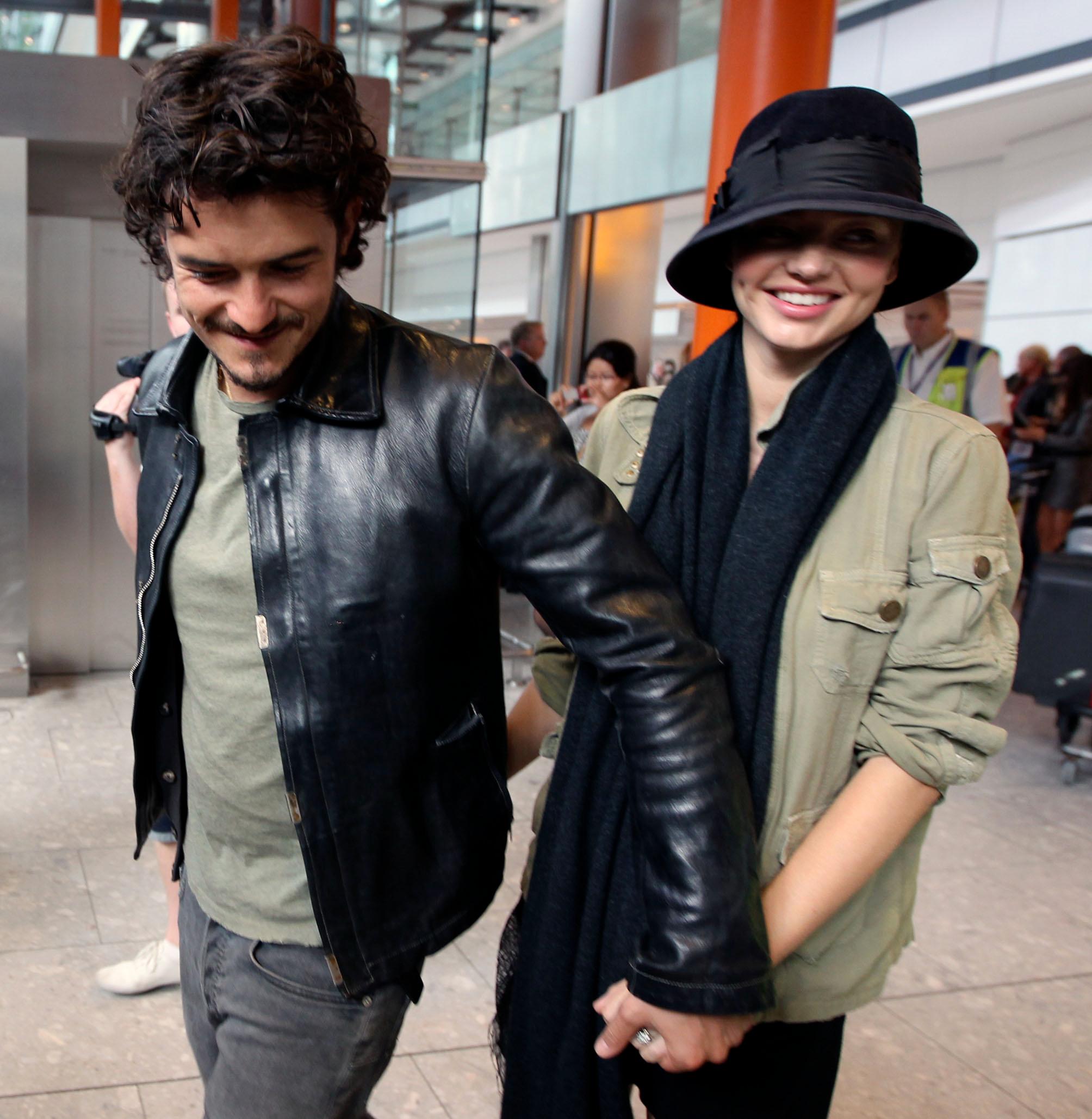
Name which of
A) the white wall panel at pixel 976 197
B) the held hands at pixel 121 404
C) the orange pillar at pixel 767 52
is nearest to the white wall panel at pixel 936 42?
the white wall panel at pixel 976 197

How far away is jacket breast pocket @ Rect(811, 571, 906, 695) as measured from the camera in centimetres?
130

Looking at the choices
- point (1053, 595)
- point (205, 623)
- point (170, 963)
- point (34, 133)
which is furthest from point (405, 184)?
point (205, 623)

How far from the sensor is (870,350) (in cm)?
138

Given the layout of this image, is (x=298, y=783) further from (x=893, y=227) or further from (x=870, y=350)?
(x=893, y=227)

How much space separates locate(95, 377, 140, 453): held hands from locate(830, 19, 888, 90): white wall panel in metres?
12.4

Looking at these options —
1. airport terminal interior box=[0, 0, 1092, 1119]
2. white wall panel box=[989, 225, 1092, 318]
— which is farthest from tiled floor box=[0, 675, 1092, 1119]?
white wall panel box=[989, 225, 1092, 318]

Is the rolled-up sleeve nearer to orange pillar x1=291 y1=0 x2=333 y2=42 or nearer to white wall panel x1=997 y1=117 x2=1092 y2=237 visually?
orange pillar x1=291 y1=0 x2=333 y2=42

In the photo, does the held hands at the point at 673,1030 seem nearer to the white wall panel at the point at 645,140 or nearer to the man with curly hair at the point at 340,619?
the man with curly hair at the point at 340,619

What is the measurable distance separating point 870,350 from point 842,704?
1.36 feet

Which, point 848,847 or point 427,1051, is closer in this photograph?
point 848,847

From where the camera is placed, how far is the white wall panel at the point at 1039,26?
10.9 meters

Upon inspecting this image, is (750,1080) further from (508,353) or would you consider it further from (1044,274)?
(1044,274)

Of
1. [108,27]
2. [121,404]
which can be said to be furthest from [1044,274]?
[121,404]

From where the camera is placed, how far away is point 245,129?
1.23m
